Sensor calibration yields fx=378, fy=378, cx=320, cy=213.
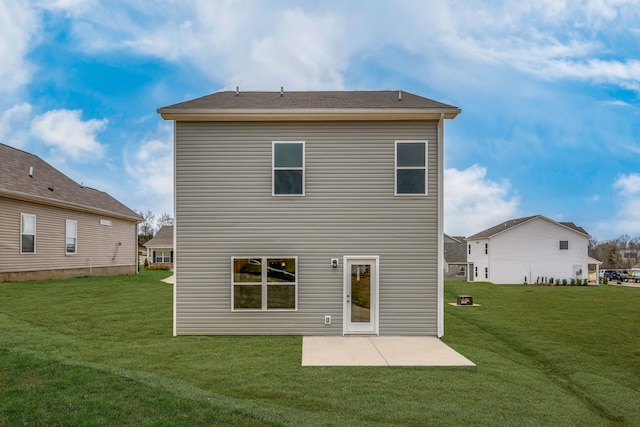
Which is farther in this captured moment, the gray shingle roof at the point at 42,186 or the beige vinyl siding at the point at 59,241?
the gray shingle roof at the point at 42,186

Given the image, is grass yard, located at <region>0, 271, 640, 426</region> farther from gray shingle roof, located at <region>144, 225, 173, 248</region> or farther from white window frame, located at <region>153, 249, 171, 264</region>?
white window frame, located at <region>153, 249, 171, 264</region>

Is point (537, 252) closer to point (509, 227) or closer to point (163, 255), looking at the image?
point (509, 227)

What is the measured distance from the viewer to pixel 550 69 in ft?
60.5

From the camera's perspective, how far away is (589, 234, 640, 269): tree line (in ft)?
210

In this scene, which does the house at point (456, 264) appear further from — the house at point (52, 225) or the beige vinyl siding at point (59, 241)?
the house at point (52, 225)

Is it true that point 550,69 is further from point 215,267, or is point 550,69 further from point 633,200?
point 215,267

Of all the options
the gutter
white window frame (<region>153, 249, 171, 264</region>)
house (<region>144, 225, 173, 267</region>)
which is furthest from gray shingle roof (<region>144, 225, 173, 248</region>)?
the gutter

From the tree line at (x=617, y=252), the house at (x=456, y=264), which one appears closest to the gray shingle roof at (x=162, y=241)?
the house at (x=456, y=264)

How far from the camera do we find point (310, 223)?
9.42 metres

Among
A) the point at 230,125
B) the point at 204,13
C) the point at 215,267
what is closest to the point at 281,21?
the point at 204,13

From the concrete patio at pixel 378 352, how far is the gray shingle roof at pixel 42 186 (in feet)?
48.3

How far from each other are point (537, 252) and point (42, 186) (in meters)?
36.6

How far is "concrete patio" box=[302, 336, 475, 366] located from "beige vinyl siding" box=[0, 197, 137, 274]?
1429 cm

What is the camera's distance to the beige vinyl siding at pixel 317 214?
9352 millimetres
